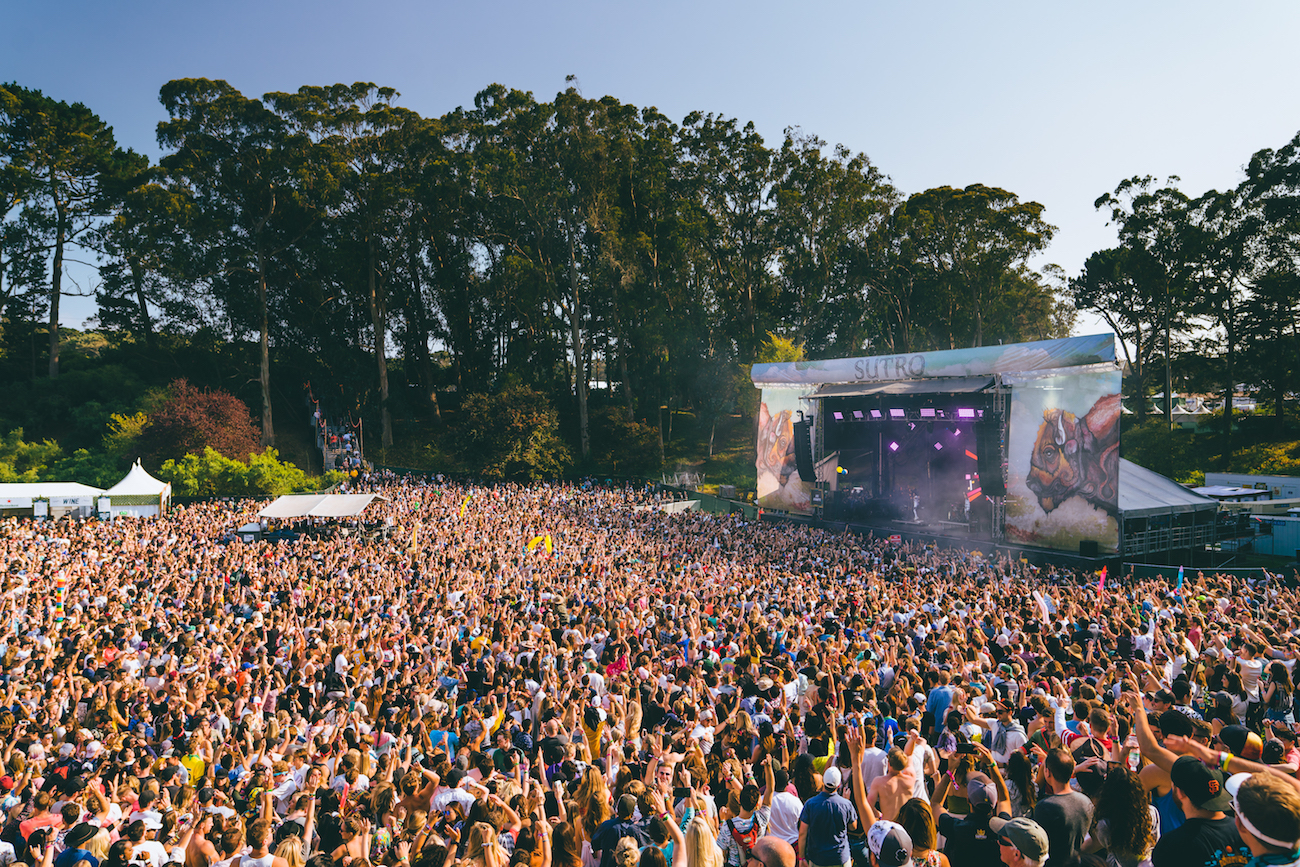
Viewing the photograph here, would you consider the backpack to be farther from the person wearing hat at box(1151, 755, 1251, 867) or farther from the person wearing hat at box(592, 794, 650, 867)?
the person wearing hat at box(1151, 755, 1251, 867)

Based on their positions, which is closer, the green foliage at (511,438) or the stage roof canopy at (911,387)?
the stage roof canopy at (911,387)

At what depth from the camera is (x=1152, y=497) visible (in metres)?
18.4

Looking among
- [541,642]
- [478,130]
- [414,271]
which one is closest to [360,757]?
[541,642]

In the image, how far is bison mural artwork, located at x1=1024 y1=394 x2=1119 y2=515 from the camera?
16891mm

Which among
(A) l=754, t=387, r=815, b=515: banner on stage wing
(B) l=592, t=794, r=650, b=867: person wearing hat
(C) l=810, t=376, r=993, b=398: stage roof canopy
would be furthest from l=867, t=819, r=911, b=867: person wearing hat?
(A) l=754, t=387, r=815, b=515: banner on stage wing

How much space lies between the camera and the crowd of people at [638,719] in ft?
12.0

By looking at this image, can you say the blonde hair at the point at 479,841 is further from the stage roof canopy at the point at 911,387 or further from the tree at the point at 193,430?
the tree at the point at 193,430

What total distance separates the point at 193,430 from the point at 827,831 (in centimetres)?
3484

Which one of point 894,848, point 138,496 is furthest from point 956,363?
point 138,496

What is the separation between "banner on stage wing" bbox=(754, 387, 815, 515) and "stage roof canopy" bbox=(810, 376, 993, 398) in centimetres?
134

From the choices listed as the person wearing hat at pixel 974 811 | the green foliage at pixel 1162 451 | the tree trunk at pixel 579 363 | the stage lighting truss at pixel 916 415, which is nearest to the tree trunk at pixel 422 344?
the tree trunk at pixel 579 363

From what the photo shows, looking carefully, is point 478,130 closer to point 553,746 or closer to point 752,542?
point 752,542

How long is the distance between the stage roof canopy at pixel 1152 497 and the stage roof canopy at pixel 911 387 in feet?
12.9

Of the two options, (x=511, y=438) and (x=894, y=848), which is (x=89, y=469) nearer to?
(x=511, y=438)
